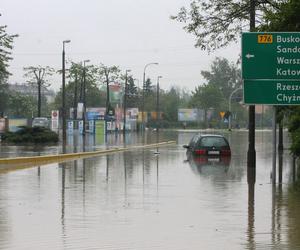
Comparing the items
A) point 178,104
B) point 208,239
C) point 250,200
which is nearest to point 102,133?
point 250,200

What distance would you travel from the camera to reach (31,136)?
4488 cm

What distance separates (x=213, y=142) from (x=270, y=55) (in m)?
14.1

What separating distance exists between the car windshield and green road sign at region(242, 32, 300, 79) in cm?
1368

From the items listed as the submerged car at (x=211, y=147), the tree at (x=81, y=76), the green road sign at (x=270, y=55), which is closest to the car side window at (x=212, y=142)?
the submerged car at (x=211, y=147)

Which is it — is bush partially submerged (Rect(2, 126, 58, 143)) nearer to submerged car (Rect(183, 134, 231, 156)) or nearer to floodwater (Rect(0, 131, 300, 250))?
submerged car (Rect(183, 134, 231, 156))

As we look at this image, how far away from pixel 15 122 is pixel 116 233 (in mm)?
61923

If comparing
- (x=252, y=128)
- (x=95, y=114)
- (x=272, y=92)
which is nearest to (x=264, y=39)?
(x=272, y=92)

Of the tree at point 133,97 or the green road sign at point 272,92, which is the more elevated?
the tree at point 133,97

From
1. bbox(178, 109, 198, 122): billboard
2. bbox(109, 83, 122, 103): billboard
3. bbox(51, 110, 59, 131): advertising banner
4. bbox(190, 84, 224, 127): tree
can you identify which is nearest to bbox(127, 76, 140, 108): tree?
bbox(178, 109, 198, 122): billboard

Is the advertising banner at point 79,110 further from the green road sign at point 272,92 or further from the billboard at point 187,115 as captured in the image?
the green road sign at point 272,92

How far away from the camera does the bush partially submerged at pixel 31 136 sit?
147 ft

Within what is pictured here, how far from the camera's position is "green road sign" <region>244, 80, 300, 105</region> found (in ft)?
55.5

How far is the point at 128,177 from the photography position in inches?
792

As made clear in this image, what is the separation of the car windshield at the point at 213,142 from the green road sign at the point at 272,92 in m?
13.5
